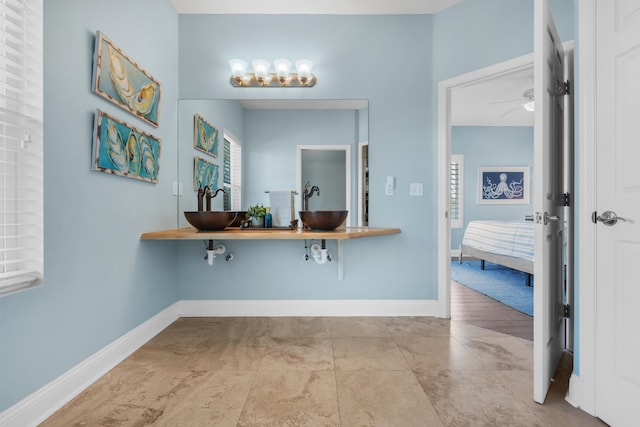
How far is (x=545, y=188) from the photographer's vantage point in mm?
1552

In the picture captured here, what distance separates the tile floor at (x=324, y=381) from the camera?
150 cm

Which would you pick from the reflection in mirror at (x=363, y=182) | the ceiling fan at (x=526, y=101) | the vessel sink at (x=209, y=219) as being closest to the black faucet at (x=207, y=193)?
the vessel sink at (x=209, y=219)

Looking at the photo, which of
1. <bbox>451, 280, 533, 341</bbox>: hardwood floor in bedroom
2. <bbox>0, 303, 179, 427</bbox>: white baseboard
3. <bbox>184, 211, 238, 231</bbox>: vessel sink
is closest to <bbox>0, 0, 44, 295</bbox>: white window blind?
<bbox>0, 303, 179, 427</bbox>: white baseboard

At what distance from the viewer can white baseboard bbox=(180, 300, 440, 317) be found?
A: 287cm

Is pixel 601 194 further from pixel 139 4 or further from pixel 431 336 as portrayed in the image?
pixel 139 4

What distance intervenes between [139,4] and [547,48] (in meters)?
2.42

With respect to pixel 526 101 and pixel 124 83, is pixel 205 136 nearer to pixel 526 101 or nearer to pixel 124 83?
pixel 124 83

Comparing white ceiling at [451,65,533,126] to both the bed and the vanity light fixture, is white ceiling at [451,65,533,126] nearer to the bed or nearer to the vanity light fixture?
the bed

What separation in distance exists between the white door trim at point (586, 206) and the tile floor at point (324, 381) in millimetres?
183

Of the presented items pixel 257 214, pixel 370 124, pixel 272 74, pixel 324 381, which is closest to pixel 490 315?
pixel 324 381

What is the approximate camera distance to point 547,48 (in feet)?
5.19

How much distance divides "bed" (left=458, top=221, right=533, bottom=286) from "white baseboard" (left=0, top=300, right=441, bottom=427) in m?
1.93

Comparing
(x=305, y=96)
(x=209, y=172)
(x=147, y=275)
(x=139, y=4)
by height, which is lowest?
(x=147, y=275)

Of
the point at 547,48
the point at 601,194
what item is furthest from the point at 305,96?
the point at 601,194
